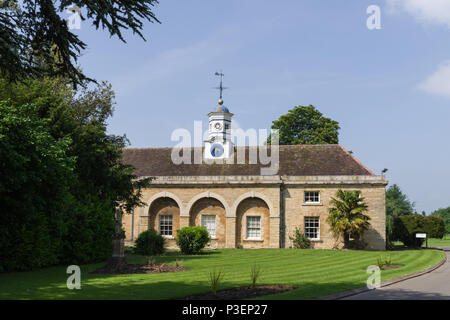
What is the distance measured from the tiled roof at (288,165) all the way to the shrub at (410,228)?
722 centimetres

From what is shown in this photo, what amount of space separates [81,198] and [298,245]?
16063mm

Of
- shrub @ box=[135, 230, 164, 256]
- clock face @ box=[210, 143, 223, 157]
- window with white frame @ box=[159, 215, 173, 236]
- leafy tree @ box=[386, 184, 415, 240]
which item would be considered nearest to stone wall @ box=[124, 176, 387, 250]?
window with white frame @ box=[159, 215, 173, 236]

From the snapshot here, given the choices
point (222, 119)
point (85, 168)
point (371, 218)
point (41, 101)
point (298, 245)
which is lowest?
point (298, 245)

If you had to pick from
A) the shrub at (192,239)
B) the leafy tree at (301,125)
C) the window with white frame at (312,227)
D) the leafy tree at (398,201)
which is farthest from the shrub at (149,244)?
the leafy tree at (398,201)

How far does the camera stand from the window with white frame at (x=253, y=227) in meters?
33.7

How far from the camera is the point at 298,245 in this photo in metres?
32.4

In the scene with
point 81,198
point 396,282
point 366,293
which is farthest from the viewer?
point 81,198

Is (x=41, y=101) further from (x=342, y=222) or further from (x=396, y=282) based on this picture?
(x=342, y=222)

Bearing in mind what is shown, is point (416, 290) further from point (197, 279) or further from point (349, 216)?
point (349, 216)

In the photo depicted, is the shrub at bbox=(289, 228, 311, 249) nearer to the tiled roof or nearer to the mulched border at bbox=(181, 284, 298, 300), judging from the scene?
the tiled roof

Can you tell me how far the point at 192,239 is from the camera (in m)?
27.9

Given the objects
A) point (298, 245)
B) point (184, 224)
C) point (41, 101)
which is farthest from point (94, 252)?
point (298, 245)

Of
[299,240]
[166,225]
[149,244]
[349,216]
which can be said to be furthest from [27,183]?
[349,216]

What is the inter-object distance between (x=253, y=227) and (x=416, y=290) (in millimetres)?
20410
